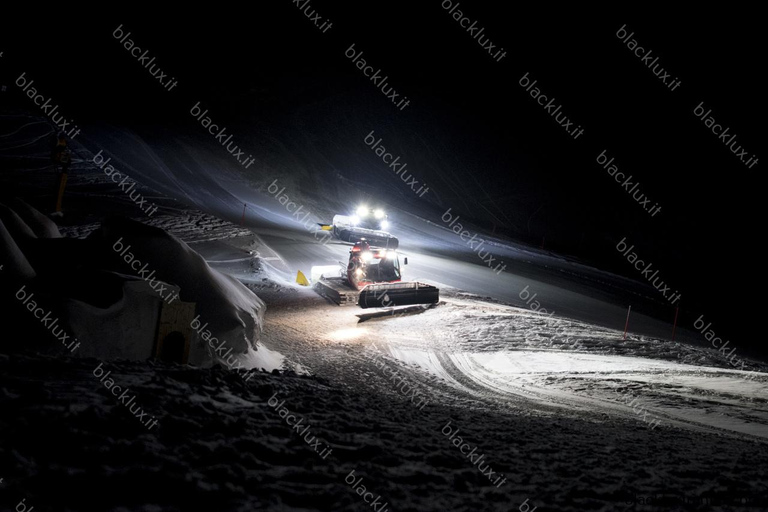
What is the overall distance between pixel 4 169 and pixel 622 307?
24849 millimetres

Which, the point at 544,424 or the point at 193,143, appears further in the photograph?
the point at 193,143

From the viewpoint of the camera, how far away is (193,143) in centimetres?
3312

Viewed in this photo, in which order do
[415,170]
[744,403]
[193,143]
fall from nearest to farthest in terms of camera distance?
A: [744,403]
[193,143]
[415,170]

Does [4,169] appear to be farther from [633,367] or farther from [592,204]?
[592,204]

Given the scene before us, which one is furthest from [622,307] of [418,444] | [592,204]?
[592,204]

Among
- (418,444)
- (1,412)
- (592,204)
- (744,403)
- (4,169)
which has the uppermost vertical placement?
(4,169)
